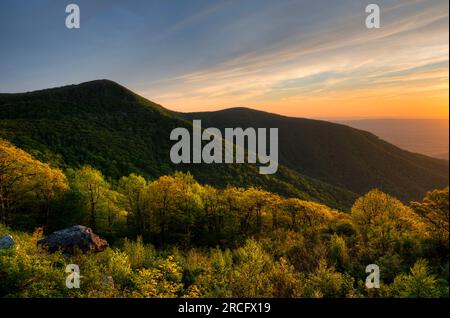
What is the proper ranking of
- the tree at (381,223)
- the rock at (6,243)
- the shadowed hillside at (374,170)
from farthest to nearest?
the shadowed hillside at (374,170) < the tree at (381,223) < the rock at (6,243)

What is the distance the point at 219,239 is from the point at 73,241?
2240 cm

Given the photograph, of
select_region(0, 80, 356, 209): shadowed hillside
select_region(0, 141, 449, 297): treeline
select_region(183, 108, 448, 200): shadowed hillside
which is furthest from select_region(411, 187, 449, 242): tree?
select_region(183, 108, 448, 200): shadowed hillside

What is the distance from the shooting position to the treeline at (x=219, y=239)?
12.8 m

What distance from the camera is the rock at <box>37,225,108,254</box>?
2065 centimetres

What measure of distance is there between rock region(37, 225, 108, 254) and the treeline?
5.52ft

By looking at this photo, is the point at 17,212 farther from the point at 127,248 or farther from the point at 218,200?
the point at 218,200

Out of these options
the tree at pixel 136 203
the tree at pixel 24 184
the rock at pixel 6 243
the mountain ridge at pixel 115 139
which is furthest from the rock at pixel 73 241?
the mountain ridge at pixel 115 139

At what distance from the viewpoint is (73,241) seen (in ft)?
70.8

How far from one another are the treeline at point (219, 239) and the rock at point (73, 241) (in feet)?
5.52

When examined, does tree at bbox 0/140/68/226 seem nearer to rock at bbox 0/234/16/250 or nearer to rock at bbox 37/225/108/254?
rock at bbox 37/225/108/254

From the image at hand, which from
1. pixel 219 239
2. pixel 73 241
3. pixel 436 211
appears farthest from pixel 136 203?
pixel 436 211

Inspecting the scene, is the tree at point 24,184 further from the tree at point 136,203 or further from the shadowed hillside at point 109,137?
the shadowed hillside at point 109,137

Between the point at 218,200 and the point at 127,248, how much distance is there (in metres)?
21.3
